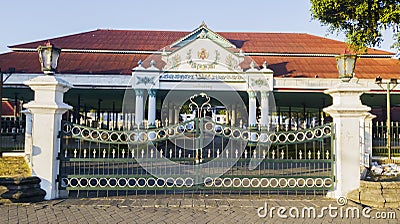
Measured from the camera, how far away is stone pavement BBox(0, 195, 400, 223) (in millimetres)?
3922

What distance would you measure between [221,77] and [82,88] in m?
5.82

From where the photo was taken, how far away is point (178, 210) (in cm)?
432

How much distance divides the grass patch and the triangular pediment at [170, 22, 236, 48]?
9.90 m

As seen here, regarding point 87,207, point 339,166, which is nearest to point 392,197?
A: point 339,166

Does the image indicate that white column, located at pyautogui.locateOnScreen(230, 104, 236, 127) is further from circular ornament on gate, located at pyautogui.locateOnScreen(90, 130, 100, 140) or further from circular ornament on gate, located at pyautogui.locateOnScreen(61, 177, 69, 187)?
circular ornament on gate, located at pyautogui.locateOnScreen(61, 177, 69, 187)

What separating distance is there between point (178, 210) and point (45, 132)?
2306 mm

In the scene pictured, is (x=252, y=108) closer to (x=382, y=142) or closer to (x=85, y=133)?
(x=382, y=142)

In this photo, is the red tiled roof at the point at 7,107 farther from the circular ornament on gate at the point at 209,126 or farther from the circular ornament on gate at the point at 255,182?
the circular ornament on gate at the point at 255,182

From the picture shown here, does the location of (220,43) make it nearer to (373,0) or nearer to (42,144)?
(373,0)

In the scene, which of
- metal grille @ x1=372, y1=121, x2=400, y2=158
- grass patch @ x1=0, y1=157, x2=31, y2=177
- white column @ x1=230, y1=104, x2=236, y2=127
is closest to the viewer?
grass patch @ x1=0, y1=157, x2=31, y2=177

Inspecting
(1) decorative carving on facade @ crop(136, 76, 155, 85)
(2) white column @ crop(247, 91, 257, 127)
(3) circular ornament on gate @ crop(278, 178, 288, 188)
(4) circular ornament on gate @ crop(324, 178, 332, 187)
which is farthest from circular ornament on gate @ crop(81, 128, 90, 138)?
(2) white column @ crop(247, 91, 257, 127)

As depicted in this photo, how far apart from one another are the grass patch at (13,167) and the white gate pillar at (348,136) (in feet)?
16.5

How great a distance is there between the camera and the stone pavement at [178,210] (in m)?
3.92

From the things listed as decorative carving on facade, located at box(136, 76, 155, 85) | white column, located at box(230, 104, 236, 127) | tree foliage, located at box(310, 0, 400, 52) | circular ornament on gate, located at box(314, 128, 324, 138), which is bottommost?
circular ornament on gate, located at box(314, 128, 324, 138)
